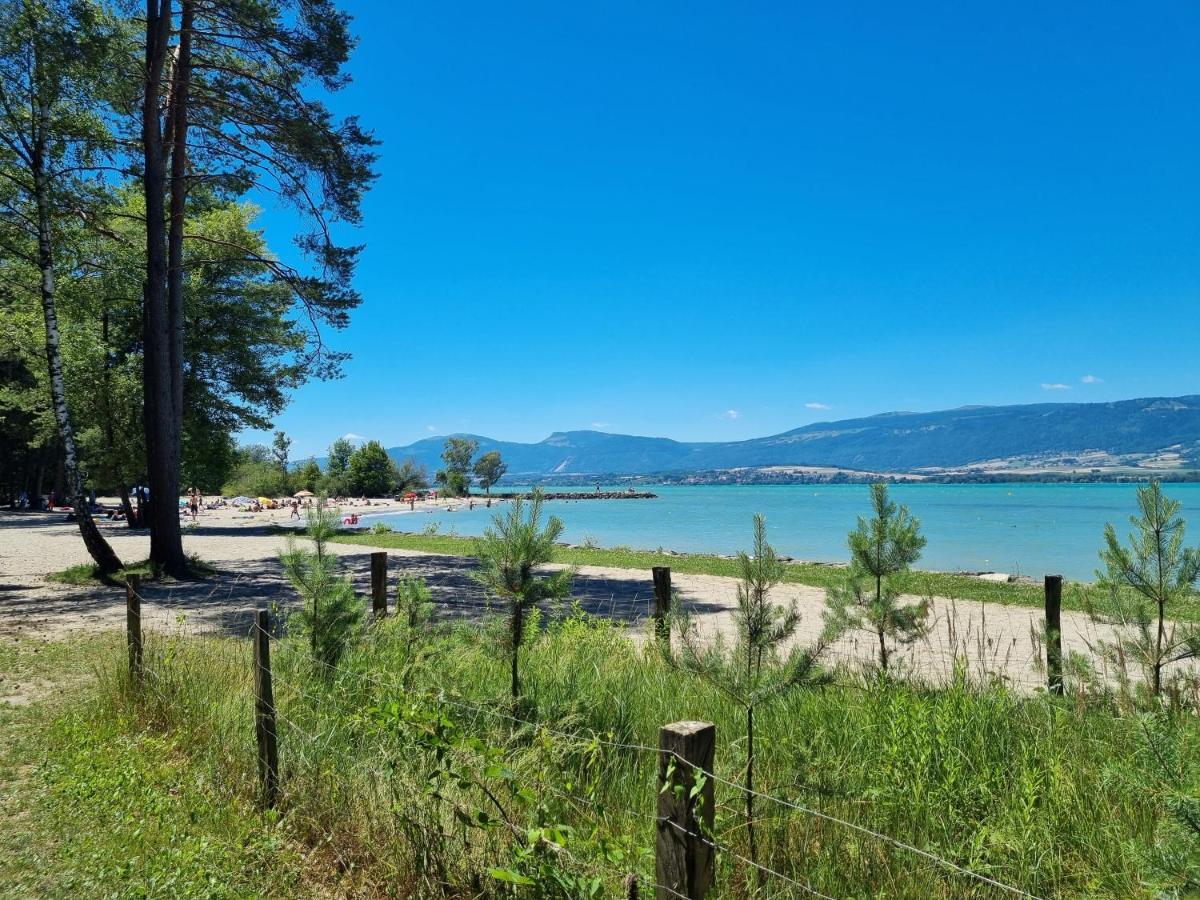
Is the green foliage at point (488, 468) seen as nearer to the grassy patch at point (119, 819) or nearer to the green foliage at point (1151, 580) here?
the grassy patch at point (119, 819)

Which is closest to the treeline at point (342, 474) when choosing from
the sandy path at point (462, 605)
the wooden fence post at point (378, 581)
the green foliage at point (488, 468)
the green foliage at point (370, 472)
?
the green foliage at point (370, 472)

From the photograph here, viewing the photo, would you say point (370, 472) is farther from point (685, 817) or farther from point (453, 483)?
point (685, 817)

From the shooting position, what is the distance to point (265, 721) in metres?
4.01

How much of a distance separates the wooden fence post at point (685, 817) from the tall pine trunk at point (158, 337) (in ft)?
46.4

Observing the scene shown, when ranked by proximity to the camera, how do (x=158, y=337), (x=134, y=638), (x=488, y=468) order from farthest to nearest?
1. (x=488, y=468)
2. (x=158, y=337)
3. (x=134, y=638)

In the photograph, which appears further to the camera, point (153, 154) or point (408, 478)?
point (408, 478)

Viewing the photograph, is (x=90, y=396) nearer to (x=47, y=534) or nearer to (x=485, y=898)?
(x=47, y=534)

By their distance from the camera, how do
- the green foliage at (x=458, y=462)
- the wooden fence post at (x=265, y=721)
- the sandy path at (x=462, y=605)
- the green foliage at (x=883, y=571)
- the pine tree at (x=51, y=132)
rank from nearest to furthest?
the wooden fence post at (x=265, y=721), the green foliage at (x=883, y=571), the sandy path at (x=462, y=605), the pine tree at (x=51, y=132), the green foliage at (x=458, y=462)

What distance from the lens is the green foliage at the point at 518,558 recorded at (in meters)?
4.29

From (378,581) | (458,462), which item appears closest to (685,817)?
(378,581)

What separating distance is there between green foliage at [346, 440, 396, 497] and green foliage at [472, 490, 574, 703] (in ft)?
274

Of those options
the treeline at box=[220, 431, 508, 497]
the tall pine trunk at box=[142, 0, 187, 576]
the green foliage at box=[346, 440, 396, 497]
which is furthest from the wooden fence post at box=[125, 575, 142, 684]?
the green foliage at box=[346, 440, 396, 497]

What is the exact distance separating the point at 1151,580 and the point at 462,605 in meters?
8.65

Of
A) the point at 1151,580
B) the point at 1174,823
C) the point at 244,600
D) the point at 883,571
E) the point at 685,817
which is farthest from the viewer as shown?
the point at 244,600
